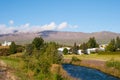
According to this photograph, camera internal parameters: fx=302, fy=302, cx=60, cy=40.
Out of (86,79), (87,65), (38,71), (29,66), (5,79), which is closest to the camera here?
(5,79)

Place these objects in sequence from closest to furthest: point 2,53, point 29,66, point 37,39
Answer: point 29,66
point 37,39
point 2,53

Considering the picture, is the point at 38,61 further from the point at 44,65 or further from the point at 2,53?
the point at 2,53

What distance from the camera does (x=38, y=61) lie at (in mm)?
58156

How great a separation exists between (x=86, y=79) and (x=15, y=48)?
12565 cm

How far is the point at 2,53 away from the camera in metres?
185

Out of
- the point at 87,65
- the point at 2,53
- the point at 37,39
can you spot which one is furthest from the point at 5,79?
the point at 2,53

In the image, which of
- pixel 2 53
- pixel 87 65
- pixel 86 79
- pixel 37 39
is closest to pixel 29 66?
pixel 86 79

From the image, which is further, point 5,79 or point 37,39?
point 37,39

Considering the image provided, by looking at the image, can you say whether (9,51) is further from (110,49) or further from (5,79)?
(5,79)

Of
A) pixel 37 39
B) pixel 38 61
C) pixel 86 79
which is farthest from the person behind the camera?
pixel 37 39

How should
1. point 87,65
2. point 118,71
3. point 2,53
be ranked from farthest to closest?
1. point 2,53
2. point 87,65
3. point 118,71

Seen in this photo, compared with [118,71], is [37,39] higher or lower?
higher

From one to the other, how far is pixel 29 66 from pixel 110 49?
111 meters

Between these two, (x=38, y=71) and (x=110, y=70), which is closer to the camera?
(x=38, y=71)
